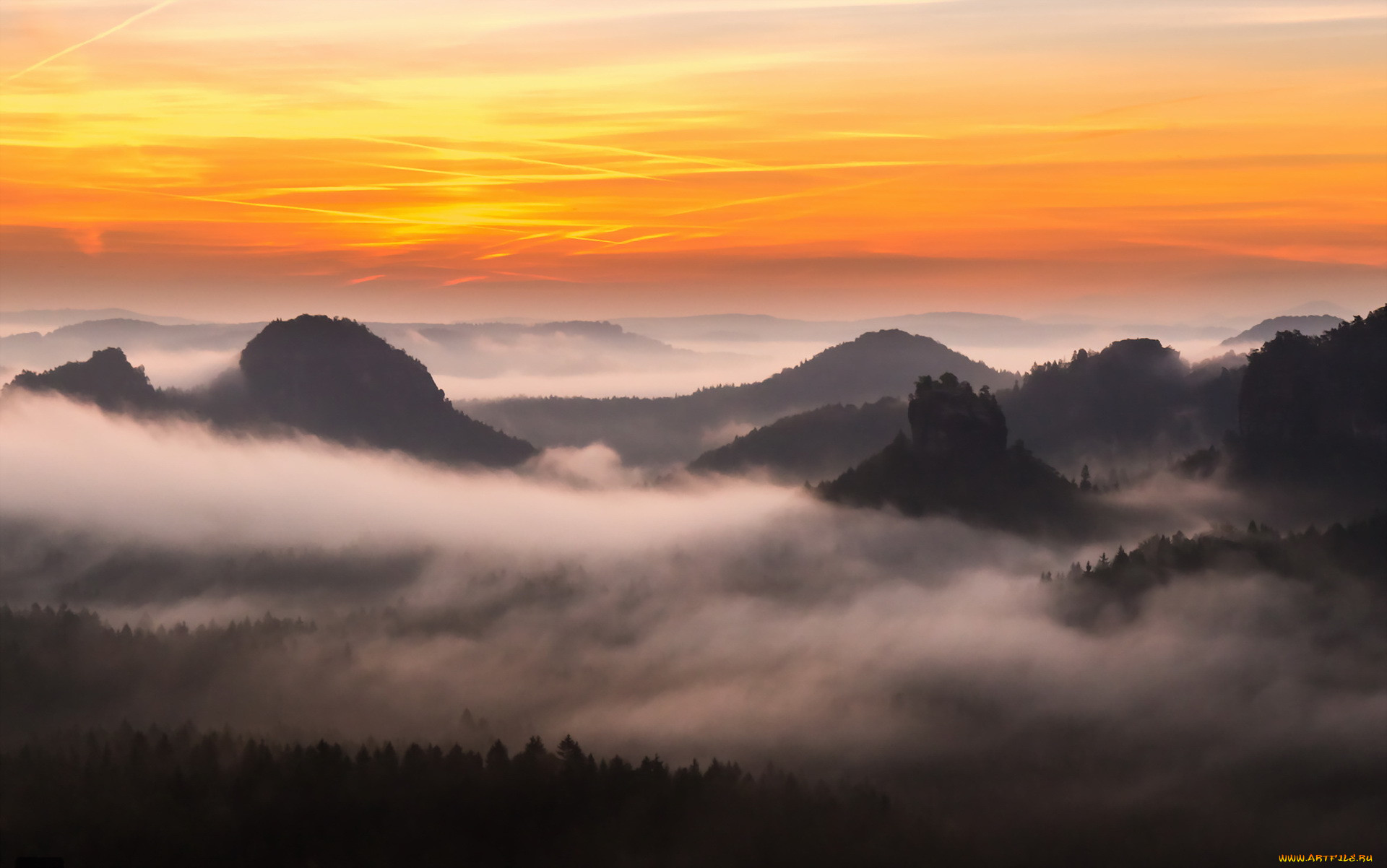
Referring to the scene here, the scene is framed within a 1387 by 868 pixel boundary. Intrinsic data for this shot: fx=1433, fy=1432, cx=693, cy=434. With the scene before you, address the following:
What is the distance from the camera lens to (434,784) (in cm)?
19812

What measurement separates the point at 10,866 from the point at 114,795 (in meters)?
16.7

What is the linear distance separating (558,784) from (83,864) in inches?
2395

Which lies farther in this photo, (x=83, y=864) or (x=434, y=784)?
(x=434, y=784)

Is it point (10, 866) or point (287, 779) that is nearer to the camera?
point (10, 866)

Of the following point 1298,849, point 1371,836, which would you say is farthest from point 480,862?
point 1371,836

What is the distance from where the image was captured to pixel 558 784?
197 m

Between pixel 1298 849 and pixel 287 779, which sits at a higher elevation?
pixel 287 779

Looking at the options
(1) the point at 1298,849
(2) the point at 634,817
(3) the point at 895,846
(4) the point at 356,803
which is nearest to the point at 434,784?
(4) the point at 356,803

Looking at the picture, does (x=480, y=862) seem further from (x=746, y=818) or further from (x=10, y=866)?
(x=10, y=866)

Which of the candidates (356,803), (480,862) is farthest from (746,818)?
(356,803)

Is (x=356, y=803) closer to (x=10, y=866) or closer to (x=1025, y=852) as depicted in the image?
(x=10, y=866)

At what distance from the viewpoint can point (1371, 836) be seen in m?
199

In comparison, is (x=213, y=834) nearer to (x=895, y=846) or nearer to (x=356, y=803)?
(x=356, y=803)

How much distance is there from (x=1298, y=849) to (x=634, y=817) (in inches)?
3527
